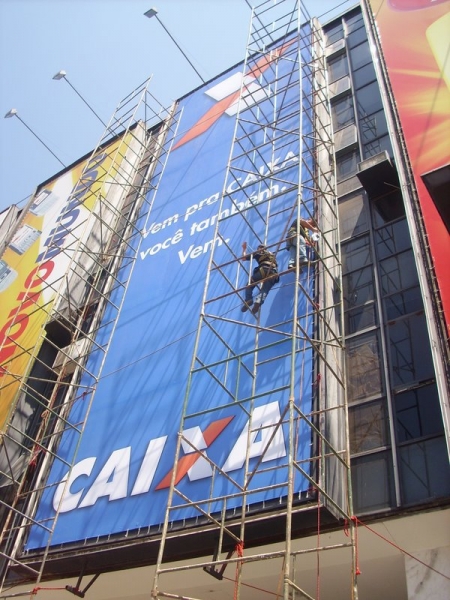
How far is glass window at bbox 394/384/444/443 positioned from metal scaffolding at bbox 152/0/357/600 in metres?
0.91

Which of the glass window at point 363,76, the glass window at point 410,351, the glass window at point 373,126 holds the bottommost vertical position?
the glass window at point 410,351

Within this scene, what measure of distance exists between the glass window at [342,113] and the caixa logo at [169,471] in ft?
28.2

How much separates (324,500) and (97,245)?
37.8 ft

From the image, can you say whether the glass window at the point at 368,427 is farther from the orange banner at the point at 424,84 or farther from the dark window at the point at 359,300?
the orange banner at the point at 424,84

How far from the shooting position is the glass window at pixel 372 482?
9.43 metres

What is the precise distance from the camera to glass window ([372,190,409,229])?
13320mm

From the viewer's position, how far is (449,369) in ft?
29.9

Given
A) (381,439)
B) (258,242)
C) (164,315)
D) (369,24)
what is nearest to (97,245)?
(164,315)

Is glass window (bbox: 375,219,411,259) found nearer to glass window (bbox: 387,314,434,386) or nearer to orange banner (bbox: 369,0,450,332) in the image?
orange banner (bbox: 369,0,450,332)

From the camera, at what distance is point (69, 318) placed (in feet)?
55.5

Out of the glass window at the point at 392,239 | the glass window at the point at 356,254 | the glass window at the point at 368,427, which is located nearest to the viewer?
the glass window at the point at 368,427

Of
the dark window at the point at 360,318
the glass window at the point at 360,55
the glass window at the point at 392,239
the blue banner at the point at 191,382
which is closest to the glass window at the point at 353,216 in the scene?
the glass window at the point at 392,239

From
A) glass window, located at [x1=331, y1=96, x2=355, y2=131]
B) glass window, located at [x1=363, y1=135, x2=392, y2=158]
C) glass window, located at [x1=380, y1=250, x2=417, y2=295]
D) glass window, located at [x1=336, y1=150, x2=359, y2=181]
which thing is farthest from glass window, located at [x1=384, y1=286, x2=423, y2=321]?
glass window, located at [x1=331, y1=96, x2=355, y2=131]

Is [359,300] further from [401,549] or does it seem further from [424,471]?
[401,549]
